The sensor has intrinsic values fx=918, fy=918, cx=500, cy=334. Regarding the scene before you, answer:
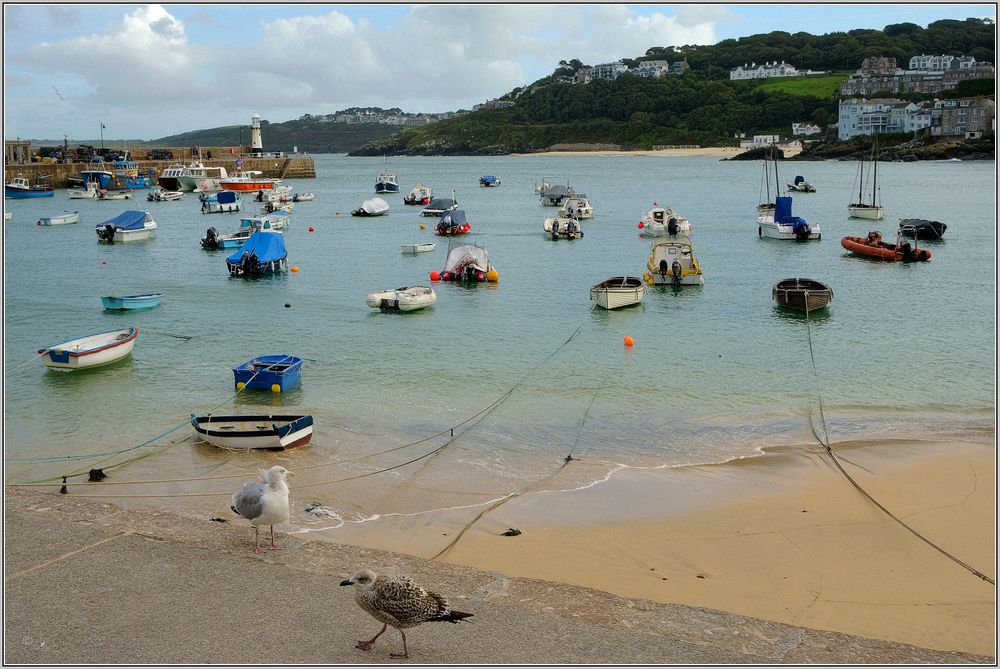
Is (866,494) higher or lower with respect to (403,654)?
lower

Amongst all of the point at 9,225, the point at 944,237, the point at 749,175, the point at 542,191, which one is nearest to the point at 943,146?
the point at 749,175

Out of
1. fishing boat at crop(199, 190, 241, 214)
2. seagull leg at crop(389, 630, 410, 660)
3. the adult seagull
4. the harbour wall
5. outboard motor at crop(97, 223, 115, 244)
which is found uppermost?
the harbour wall

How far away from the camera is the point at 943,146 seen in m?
163

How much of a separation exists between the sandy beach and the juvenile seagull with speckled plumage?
3.32 m

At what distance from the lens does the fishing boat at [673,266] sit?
36.1m

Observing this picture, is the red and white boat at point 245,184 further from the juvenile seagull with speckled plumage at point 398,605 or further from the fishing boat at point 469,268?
the juvenile seagull with speckled plumage at point 398,605

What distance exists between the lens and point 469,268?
124 feet

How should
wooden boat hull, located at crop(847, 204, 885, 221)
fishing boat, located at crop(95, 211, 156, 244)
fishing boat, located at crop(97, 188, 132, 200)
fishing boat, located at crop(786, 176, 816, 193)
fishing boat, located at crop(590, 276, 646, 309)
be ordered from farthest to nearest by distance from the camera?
1. fishing boat, located at crop(786, 176, 816, 193)
2. fishing boat, located at crop(97, 188, 132, 200)
3. wooden boat hull, located at crop(847, 204, 885, 221)
4. fishing boat, located at crop(95, 211, 156, 244)
5. fishing boat, located at crop(590, 276, 646, 309)

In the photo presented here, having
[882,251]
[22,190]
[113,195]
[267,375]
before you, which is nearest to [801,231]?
[882,251]

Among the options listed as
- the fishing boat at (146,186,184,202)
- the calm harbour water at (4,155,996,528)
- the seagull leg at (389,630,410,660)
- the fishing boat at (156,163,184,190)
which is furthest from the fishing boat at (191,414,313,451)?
the fishing boat at (156,163,184,190)

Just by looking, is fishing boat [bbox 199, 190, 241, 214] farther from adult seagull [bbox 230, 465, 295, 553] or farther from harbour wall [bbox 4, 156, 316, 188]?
adult seagull [bbox 230, 465, 295, 553]

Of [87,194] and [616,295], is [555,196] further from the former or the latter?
[616,295]

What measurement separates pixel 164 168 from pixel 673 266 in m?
97.3

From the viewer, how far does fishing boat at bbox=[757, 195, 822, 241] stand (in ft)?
171
